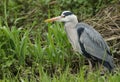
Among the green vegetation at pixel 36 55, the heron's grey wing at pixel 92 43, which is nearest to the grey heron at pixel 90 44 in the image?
the heron's grey wing at pixel 92 43

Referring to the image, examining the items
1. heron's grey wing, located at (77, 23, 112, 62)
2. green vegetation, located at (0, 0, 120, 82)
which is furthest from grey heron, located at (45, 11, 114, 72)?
green vegetation, located at (0, 0, 120, 82)

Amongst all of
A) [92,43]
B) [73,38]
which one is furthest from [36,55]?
[92,43]

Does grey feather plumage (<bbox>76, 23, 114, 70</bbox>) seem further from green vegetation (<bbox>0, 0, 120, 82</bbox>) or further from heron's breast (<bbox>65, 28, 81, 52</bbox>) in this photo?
green vegetation (<bbox>0, 0, 120, 82</bbox>)

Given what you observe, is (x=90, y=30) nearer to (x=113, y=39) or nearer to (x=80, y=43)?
(x=80, y=43)

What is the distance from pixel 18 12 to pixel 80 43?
93.1 inches

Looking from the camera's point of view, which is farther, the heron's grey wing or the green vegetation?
the heron's grey wing

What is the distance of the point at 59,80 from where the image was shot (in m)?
5.96

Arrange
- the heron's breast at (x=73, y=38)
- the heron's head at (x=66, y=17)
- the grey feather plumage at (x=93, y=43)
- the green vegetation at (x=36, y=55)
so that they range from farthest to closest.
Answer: the heron's head at (x=66, y=17)
the heron's breast at (x=73, y=38)
the grey feather plumage at (x=93, y=43)
the green vegetation at (x=36, y=55)

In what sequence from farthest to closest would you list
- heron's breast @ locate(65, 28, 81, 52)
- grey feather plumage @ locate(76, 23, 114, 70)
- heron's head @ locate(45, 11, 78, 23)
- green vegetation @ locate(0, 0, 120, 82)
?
heron's head @ locate(45, 11, 78, 23), heron's breast @ locate(65, 28, 81, 52), grey feather plumage @ locate(76, 23, 114, 70), green vegetation @ locate(0, 0, 120, 82)

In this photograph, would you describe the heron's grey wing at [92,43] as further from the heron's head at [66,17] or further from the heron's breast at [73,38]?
the heron's head at [66,17]

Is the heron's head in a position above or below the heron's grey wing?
above

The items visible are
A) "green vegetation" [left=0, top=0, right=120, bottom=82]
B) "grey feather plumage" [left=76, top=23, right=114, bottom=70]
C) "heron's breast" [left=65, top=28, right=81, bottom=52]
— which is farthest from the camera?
"heron's breast" [left=65, top=28, right=81, bottom=52]

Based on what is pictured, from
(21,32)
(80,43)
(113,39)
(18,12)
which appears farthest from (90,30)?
(18,12)

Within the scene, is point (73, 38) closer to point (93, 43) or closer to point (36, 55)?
point (93, 43)
